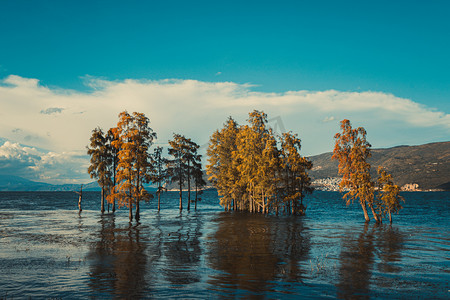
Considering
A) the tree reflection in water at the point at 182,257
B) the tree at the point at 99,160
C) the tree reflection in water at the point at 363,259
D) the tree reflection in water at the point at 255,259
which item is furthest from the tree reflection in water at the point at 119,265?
the tree at the point at 99,160

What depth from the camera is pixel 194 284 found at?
16781mm

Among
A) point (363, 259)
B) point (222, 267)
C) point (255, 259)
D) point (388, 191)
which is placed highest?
point (388, 191)

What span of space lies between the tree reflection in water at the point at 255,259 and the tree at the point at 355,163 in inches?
554

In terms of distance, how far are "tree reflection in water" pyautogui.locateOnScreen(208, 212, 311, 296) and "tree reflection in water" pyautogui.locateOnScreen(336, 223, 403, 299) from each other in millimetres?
2778

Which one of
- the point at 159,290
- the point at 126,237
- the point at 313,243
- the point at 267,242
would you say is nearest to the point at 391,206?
the point at 313,243

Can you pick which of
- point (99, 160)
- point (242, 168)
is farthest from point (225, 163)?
point (99, 160)

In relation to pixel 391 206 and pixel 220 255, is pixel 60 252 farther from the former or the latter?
pixel 391 206

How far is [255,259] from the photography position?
23250 mm

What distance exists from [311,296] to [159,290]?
7294mm

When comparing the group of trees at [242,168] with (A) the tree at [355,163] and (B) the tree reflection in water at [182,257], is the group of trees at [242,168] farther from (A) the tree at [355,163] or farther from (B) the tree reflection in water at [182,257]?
(B) the tree reflection in water at [182,257]

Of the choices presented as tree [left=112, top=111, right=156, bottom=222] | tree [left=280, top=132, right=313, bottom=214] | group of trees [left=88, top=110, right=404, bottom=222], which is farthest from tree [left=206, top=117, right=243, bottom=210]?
tree [left=112, top=111, right=156, bottom=222]

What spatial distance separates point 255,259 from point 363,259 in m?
8.09

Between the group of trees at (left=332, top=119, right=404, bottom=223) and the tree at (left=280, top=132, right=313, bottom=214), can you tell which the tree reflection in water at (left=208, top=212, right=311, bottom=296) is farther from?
the tree at (left=280, top=132, right=313, bottom=214)

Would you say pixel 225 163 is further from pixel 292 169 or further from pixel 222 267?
pixel 222 267
